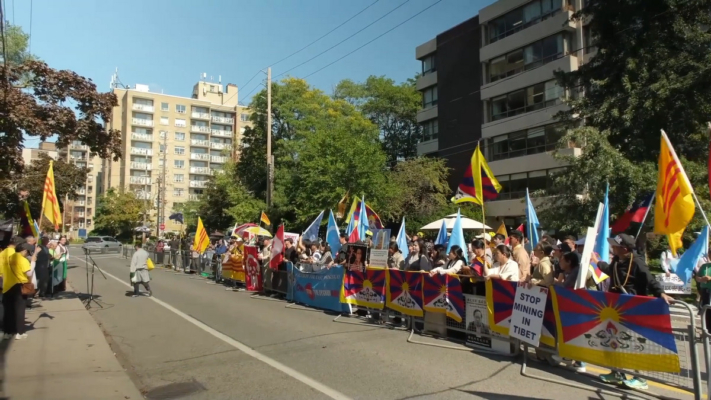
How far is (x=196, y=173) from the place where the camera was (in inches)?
3686

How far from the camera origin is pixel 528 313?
7.38m

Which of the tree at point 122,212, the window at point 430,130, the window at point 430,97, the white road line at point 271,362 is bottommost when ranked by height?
the white road line at point 271,362

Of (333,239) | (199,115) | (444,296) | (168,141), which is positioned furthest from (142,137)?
(444,296)

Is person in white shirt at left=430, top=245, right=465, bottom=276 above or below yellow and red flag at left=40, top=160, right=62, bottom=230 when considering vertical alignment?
below

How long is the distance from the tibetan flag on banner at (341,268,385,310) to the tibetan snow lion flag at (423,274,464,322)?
1.51 m

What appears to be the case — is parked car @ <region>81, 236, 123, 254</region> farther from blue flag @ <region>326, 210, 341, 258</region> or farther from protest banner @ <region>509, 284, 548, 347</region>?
protest banner @ <region>509, 284, 548, 347</region>

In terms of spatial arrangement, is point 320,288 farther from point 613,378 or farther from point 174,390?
point 613,378

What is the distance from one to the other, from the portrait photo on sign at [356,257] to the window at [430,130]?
101ft

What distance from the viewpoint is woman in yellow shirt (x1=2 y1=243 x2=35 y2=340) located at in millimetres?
9328

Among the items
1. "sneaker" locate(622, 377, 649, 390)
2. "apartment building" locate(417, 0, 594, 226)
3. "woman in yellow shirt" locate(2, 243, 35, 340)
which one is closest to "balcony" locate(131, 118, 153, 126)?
"apartment building" locate(417, 0, 594, 226)

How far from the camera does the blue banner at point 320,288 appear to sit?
12180 millimetres

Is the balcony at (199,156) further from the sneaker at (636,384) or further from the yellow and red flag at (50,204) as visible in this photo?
the sneaker at (636,384)

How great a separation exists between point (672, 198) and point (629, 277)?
1.19 m

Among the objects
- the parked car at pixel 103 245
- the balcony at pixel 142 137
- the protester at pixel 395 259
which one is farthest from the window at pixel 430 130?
the balcony at pixel 142 137
